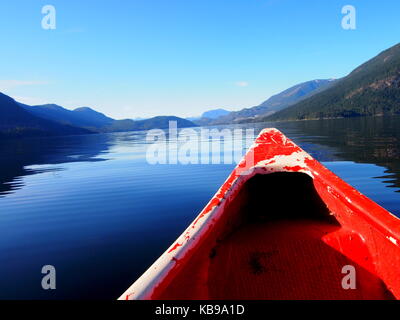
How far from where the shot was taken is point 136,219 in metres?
7.29

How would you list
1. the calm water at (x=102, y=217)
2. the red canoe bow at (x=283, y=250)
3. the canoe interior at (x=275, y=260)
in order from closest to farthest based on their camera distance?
1. the red canoe bow at (x=283, y=250)
2. the canoe interior at (x=275, y=260)
3. the calm water at (x=102, y=217)

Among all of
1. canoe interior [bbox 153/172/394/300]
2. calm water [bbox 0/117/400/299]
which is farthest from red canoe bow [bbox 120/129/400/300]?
calm water [bbox 0/117/400/299]

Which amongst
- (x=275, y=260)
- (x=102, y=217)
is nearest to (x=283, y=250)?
(x=275, y=260)

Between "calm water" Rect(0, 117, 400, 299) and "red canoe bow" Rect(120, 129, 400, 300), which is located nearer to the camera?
"red canoe bow" Rect(120, 129, 400, 300)

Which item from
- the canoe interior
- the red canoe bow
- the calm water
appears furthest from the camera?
the calm water

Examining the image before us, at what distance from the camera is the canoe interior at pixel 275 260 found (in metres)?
3.13

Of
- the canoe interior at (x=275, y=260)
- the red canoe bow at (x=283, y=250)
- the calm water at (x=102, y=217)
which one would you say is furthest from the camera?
the calm water at (x=102, y=217)

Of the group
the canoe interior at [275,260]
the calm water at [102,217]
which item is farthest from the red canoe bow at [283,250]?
the calm water at [102,217]

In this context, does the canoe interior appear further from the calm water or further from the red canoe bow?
the calm water

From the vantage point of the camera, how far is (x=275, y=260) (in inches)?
161

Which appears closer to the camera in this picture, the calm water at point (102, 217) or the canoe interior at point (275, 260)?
the canoe interior at point (275, 260)

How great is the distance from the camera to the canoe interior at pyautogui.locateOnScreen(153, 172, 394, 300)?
3.13 metres

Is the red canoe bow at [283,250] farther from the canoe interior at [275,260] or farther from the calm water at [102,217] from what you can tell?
the calm water at [102,217]

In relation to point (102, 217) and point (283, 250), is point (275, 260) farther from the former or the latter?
point (102, 217)
